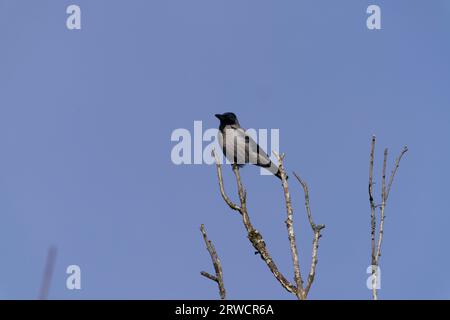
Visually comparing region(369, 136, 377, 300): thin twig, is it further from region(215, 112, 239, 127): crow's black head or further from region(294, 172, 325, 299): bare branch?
region(215, 112, 239, 127): crow's black head

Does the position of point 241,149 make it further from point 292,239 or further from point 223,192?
point 292,239

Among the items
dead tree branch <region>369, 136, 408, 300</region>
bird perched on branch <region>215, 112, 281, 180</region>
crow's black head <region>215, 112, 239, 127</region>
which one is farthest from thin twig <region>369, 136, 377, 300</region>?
crow's black head <region>215, 112, 239, 127</region>

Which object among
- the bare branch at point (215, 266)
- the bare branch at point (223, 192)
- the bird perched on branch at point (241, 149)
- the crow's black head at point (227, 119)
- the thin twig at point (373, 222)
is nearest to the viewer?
the thin twig at point (373, 222)

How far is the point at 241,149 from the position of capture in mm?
13953

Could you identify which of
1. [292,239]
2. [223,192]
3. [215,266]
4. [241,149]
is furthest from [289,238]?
[241,149]

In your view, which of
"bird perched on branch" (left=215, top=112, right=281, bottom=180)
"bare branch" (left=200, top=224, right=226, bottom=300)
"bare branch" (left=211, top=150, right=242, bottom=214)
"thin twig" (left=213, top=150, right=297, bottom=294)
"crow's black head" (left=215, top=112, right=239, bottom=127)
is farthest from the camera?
"crow's black head" (left=215, top=112, right=239, bottom=127)

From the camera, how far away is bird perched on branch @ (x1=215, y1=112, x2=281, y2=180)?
45.7 feet

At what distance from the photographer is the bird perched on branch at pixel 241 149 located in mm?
13922

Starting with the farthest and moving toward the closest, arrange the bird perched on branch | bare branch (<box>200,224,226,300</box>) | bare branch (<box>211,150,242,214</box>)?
1. the bird perched on branch
2. bare branch (<box>211,150,242,214</box>)
3. bare branch (<box>200,224,226,300</box>)

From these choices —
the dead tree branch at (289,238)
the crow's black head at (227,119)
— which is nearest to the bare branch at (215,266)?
the dead tree branch at (289,238)

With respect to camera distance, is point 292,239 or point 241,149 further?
point 241,149

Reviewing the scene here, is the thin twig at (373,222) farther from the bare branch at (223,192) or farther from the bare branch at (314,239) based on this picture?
the bare branch at (223,192)
